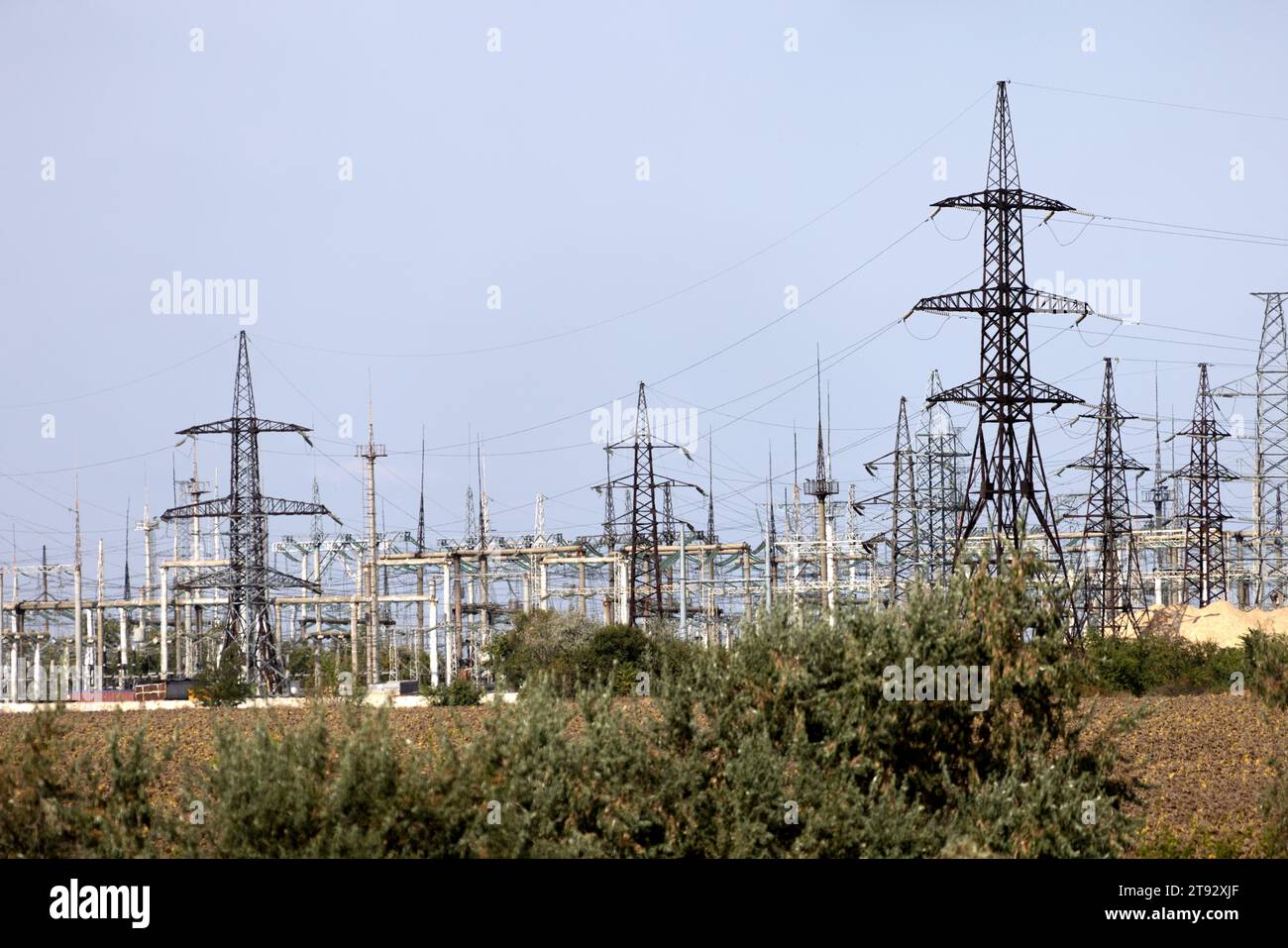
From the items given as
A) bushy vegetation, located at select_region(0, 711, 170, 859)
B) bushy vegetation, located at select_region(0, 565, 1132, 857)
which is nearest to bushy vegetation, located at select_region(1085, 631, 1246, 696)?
bushy vegetation, located at select_region(0, 565, 1132, 857)

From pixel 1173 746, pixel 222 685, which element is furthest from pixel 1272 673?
pixel 222 685

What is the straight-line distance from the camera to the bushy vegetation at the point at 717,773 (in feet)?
55.2

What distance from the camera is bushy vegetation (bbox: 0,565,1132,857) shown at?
16.8 m

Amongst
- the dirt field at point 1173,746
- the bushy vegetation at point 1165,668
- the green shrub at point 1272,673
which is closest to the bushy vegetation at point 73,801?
the dirt field at point 1173,746

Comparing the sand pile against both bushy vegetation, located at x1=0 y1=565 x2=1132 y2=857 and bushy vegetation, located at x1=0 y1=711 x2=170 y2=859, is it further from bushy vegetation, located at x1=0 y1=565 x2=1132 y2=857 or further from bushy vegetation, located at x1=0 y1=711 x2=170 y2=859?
bushy vegetation, located at x1=0 y1=711 x2=170 y2=859

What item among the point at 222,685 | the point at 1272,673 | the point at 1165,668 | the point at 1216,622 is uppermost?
the point at 1272,673

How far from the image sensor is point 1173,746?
39469 millimetres

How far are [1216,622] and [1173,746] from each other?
28755 mm

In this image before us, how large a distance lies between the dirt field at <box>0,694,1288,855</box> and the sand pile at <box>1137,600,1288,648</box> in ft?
40.0

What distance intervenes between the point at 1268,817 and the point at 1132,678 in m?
34.0

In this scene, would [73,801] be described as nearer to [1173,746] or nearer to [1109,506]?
[1173,746]
